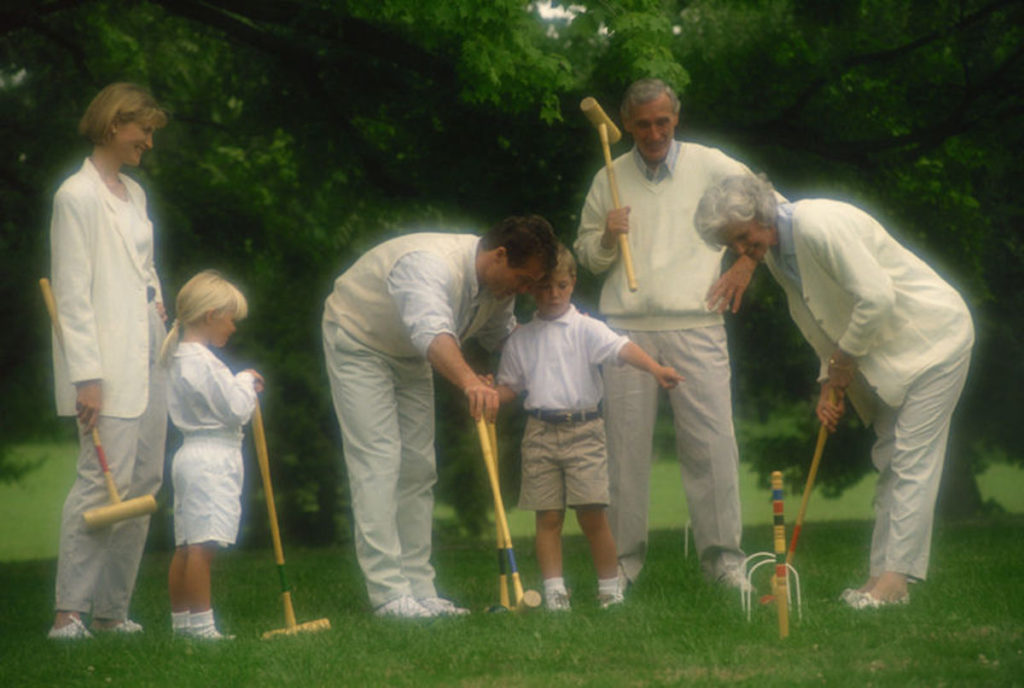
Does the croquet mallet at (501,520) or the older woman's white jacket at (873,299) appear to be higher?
the older woman's white jacket at (873,299)

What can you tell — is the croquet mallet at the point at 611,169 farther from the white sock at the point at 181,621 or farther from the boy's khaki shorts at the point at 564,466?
the white sock at the point at 181,621

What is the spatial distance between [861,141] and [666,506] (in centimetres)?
1454

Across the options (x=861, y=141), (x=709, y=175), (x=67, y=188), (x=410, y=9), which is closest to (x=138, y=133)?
(x=67, y=188)

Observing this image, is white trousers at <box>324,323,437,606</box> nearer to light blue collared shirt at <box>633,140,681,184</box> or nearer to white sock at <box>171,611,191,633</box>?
white sock at <box>171,611,191,633</box>

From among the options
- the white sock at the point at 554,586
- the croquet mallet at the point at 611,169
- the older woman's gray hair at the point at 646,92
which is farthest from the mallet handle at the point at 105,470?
the older woman's gray hair at the point at 646,92

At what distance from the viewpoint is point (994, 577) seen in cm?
733

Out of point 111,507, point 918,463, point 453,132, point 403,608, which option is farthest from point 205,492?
point 453,132

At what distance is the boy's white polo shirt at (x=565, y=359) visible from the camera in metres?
6.41

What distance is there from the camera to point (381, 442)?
6449mm

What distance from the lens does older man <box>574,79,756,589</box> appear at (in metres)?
6.95

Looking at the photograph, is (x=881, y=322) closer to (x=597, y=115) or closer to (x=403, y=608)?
(x=597, y=115)

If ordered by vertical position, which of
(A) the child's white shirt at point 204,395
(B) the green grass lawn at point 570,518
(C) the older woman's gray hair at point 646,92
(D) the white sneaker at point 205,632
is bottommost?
(B) the green grass lawn at point 570,518

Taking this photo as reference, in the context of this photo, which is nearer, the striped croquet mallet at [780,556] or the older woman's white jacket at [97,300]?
the striped croquet mallet at [780,556]

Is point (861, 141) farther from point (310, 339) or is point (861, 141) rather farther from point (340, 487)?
point (340, 487)
